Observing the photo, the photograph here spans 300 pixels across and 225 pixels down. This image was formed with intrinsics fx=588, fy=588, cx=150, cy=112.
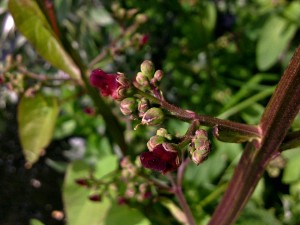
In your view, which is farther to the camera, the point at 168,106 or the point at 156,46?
the point at 156,46

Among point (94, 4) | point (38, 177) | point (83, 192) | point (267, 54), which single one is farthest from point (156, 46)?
point (83, 192)

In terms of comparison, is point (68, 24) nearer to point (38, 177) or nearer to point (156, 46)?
point (156, 46)

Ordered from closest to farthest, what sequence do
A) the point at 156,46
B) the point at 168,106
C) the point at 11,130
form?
the point at 168,106, the point at 156,46, the point at 11,130

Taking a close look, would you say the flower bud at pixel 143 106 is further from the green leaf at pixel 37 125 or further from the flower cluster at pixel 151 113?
the green leaf at pixel 37 125

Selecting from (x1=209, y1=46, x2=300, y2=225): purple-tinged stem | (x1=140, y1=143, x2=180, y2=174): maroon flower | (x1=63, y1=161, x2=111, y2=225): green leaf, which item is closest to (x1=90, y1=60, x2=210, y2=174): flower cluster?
(x1=140, y1=143, x2=180, y2=174): maroon flower

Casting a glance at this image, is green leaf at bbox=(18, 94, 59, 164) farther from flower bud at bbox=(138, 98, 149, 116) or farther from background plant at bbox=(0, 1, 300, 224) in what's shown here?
flower bud at bbox=(138, 98, 149, 116)

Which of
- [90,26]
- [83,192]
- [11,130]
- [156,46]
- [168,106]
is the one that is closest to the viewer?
[168,106]
